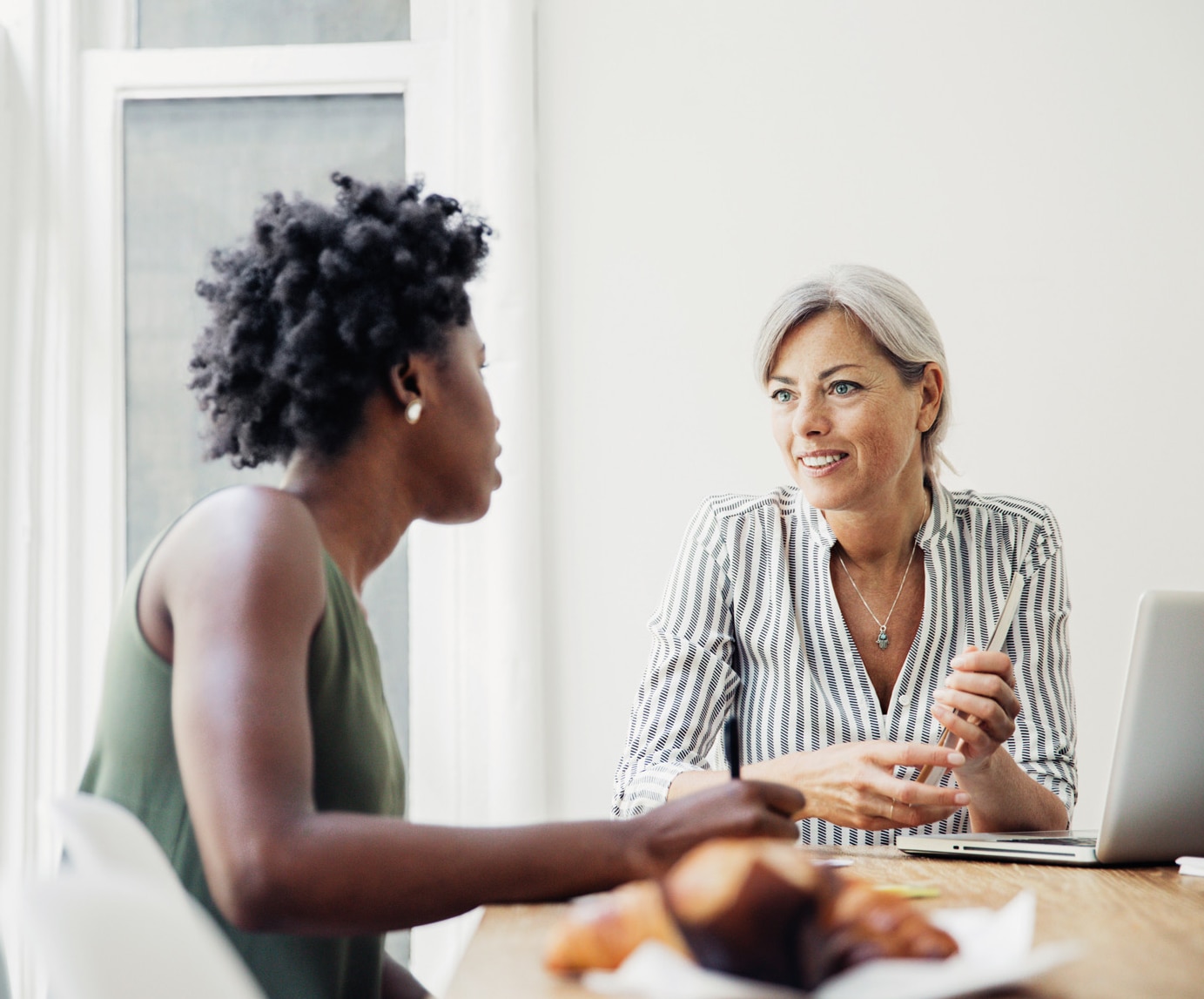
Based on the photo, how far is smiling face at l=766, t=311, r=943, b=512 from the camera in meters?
1.87

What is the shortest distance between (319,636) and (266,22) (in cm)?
222

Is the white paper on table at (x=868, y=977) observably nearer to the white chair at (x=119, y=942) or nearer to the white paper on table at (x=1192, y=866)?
the white chair at (x=119, y=942)

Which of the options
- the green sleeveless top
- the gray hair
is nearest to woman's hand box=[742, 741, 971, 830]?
the green sleeveless top

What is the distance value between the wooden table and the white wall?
1.31 metres

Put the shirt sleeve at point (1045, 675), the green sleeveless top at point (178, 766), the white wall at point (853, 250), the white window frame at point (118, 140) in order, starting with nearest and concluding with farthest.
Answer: the green sleeveless top at point (178, 766)
the shirt sleeve at point (1045, 675)
the white wall at point (853, 250)
the white window frame at point (118, 140)

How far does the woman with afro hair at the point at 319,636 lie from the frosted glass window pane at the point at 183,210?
1551 mm

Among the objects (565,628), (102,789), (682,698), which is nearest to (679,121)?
(565,628)

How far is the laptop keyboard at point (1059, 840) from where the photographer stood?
1.29 meters

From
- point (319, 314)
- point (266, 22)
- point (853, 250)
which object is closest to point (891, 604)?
point (853, 250)

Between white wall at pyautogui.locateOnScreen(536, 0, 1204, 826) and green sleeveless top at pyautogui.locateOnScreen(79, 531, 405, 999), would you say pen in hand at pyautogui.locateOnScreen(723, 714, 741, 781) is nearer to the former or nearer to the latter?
green sleeveless top at pyautogui.locateOnScreen(79, 531, 405, 999)

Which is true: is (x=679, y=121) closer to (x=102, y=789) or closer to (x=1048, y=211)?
(x=1048, y=211)

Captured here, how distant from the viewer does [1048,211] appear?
2.51 m

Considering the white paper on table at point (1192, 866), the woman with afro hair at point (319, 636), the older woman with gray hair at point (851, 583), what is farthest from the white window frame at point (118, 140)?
the white paper on table at point (1192, 866)

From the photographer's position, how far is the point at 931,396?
1974 mm
